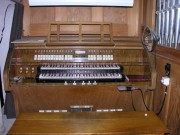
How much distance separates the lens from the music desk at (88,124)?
5.19 feet

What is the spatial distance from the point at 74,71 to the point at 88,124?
73 cm

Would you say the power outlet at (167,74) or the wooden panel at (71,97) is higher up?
the power outlet at (167,74)

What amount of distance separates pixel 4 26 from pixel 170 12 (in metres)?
2.21

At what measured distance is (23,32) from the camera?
8.30 ft

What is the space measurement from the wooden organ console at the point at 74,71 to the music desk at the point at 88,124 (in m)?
0.38

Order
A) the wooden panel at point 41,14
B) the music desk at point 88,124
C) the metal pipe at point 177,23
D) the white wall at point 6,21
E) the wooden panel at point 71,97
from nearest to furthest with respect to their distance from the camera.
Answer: the music desk at point 88,124 → the metal pipe at point 177,23 → the wooden panel at point 71,97 → the wooden panel at point 41,14 → the white wall at point 6,21

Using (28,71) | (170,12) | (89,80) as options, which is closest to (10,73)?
(28,71)

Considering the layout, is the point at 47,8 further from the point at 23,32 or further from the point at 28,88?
the point at 28,88

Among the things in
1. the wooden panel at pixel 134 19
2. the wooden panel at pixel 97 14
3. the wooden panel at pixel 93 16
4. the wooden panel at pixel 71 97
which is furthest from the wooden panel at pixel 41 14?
the wooden panel at pixel 134 19

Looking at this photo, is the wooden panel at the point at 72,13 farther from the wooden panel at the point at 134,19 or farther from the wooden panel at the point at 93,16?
the wooden panel at the point at 134,19

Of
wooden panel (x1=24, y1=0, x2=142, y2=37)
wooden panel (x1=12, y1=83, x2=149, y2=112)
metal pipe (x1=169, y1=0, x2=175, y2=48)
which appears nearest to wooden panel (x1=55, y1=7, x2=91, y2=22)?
wooden panel (x1=24, y1=0, x2=142, y2=37)

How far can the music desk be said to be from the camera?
62.2 inches

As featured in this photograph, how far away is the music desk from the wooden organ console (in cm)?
38

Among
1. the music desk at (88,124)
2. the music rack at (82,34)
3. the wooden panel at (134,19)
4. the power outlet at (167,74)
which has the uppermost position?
the wooden panel at (134,19)
